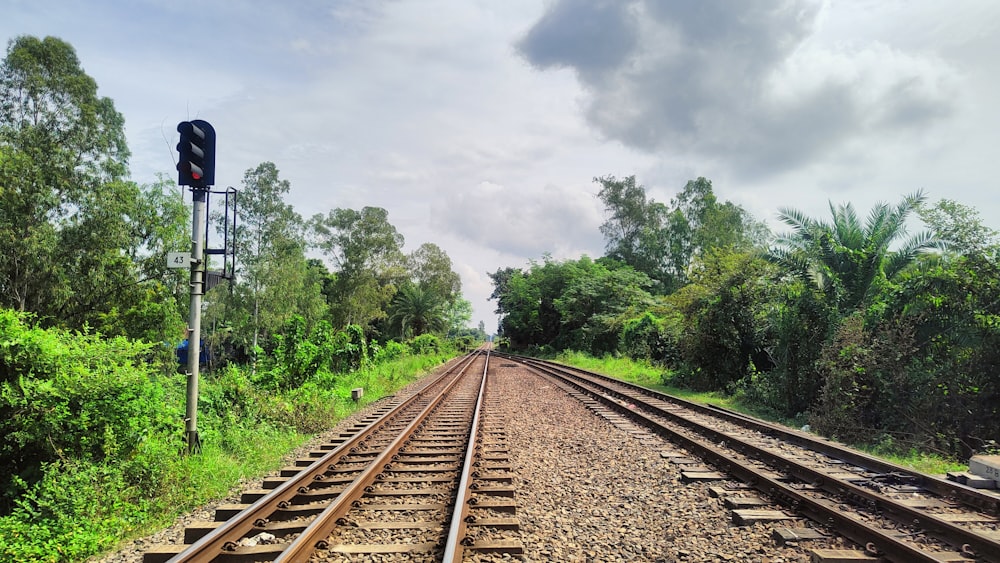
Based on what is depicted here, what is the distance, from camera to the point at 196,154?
6.98m

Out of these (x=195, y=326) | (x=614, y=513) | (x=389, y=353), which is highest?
(x=195, y=326)

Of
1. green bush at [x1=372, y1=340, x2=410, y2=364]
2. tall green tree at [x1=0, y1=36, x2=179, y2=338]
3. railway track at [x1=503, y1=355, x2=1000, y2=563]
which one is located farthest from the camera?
green bush at [x1=372, y1=340, x2=410, y2=364]

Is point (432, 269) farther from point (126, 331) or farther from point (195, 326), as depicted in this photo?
point (195, 326)

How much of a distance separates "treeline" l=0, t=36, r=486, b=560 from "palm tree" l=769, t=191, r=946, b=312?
1241cm

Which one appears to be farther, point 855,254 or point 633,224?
point 633,224

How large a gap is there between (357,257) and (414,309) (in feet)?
24.2

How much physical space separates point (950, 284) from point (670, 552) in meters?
8.30

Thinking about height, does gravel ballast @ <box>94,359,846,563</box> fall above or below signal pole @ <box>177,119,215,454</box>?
below

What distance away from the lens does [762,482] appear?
5.84 m

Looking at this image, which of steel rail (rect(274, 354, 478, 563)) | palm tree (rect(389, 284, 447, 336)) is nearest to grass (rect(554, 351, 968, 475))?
steel rail (rect(274, 354, 478, 563))

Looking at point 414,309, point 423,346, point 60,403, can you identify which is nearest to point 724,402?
point 60,403

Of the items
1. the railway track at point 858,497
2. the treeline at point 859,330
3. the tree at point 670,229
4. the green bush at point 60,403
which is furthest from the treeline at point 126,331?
the tree at point 670,229

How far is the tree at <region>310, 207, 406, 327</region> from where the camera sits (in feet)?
146

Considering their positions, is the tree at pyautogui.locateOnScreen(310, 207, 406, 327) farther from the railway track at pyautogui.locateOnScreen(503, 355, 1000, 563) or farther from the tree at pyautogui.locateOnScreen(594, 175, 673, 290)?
the railway track at pyautogui.locateOnScreen(503, 355, 1000, 563)
